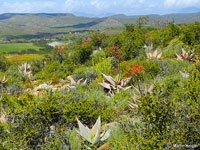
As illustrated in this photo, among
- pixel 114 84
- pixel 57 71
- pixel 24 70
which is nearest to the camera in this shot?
pixel 114 84

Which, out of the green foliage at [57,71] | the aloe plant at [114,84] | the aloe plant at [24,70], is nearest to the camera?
the aloe plant at [114,84]

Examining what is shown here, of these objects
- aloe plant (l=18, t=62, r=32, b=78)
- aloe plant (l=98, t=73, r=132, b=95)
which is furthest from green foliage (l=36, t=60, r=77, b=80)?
aloe plant (l=98, t=73, r=132, b=95)

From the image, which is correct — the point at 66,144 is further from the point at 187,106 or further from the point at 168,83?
the point at 168,83

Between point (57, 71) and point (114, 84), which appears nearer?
point (114, 84)

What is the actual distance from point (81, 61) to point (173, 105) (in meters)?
8.12

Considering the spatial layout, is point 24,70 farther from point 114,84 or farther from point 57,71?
point 114,84

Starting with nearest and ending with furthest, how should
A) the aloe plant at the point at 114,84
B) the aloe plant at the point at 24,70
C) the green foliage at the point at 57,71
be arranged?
the aloe plant at the point at 114,84 < the green foliage at the point at 57,71 < the aloe plant at the point at 24,70

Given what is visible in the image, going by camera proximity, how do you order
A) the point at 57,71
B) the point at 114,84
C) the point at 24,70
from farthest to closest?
the point at 24,70 < the point at 57,71 < the point at 114,84

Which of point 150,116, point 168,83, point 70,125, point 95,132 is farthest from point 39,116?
point 168,83

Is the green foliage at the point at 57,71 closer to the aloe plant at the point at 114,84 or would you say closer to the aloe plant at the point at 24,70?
the aloe plant at the point at 24,70

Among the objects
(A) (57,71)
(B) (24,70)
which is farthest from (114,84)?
(B) (24,70)

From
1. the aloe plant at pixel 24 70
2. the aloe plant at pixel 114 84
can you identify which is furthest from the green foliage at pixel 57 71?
the aloe plant at pixel 114 84

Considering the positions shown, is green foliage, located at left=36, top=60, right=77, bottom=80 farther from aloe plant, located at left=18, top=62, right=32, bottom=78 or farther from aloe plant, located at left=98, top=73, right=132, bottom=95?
aloe plant, located at left=98, top=73, right=132, bottom=95

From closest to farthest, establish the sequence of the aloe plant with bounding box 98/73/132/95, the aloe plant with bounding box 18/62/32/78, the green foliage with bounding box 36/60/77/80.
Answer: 1. the aloe plant with bounding box 98/73/132/95
2. the green foliage with bounding box 36/60/77/80
3. the aloe plant with bounding box 18/62/32/78
